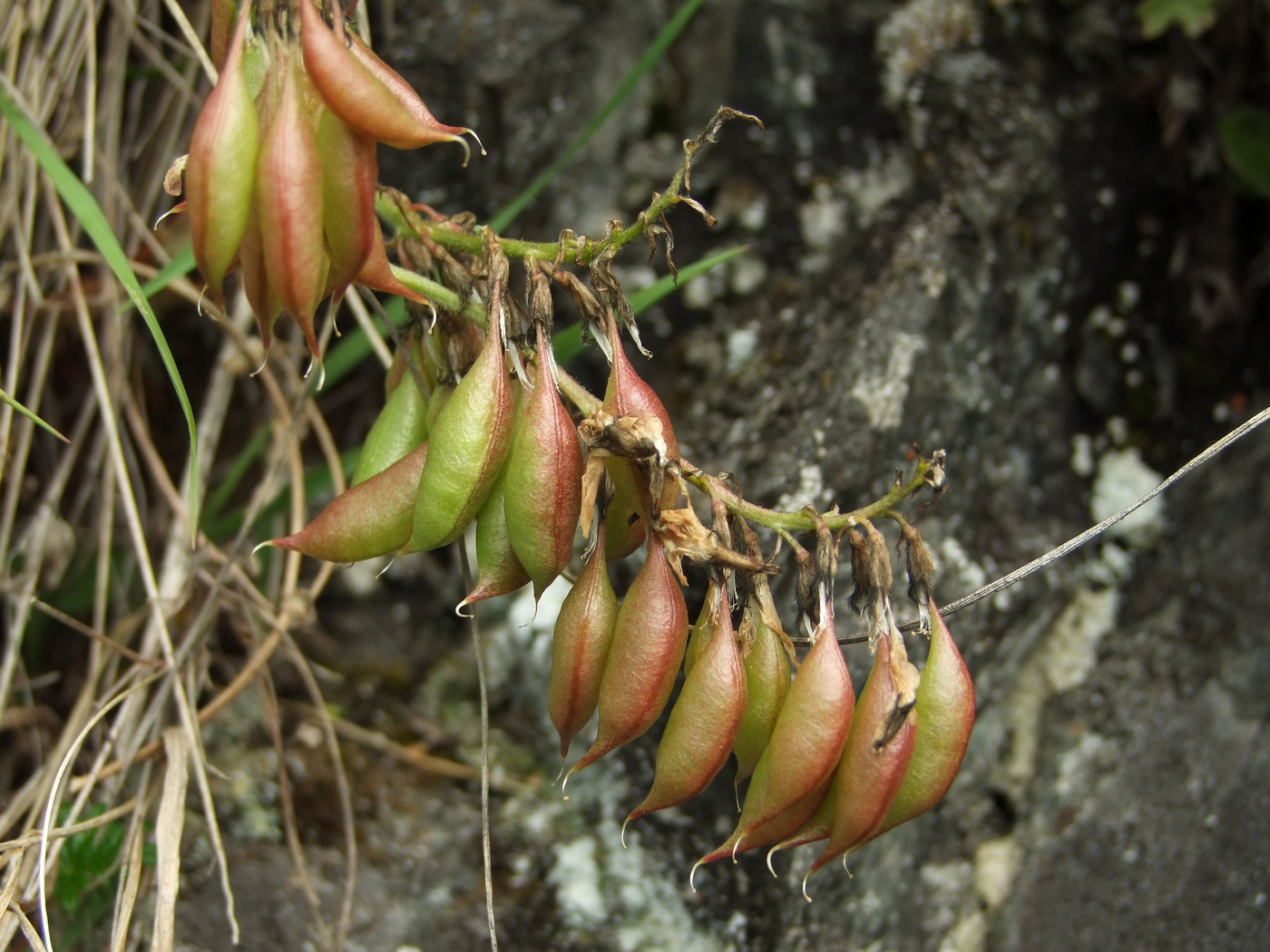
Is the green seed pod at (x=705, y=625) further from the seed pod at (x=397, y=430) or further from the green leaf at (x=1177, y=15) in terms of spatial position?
the green leaf at (x=1177, y=15)

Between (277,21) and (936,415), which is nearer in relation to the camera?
(277,21)

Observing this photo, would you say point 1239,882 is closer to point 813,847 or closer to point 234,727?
point 813,847

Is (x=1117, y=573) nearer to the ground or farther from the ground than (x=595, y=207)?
nearer to the ground

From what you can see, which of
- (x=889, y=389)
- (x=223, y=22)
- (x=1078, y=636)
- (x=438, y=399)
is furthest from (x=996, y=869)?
(x=223, y=22)

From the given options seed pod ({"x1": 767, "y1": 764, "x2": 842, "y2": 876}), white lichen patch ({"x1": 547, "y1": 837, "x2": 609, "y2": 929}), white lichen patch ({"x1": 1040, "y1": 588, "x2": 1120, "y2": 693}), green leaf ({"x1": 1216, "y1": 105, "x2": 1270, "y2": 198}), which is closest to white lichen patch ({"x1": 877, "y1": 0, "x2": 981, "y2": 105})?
green leaf ({"x1": 1216, "y1": 105, "x2": 1270, "y2": 198})

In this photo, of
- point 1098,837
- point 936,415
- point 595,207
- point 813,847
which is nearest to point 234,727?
point 813,847

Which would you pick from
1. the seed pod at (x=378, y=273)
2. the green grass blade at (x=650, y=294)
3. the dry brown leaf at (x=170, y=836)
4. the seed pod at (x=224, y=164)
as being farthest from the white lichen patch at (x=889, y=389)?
the dry brown leaf at (x=170, y=836)
